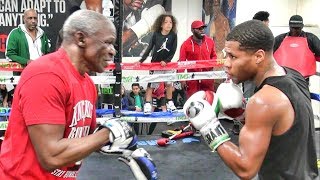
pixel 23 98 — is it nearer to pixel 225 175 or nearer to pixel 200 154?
pixel 225 175

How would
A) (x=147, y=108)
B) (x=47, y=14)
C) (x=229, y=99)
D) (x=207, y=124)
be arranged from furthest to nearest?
(x=47, y=14)
(x=147, y=108)
(x=229, y=99)
(x=207, y=124)

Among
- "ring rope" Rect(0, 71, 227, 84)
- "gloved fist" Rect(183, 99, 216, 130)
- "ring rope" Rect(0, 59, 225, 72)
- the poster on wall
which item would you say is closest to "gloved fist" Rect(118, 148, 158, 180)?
"gloved fist" Rect(183, 99, 216, 130)

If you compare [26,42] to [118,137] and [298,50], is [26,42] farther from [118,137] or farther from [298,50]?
[118,137]

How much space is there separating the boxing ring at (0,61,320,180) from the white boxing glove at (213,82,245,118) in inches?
69.4

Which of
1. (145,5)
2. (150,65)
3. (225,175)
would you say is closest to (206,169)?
(225,175)

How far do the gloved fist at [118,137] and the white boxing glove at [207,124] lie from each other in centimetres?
30

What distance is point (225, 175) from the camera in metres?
3.71

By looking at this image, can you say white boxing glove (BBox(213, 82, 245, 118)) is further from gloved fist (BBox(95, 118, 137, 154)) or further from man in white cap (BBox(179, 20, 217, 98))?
man in white cap (BBox(179, 20, 217, 98))

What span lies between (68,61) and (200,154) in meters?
3.00

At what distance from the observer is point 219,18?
21.9 ft

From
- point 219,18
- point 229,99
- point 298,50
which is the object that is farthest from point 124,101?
point 229,99

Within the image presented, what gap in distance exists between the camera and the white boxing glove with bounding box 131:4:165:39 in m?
6.66

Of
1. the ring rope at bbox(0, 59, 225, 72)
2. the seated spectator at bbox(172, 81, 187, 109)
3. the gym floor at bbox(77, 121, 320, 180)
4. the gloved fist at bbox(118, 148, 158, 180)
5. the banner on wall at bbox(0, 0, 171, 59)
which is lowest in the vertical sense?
the gym floor at bbox(77, 121, 320, 180)

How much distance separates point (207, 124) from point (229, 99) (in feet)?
0.93
